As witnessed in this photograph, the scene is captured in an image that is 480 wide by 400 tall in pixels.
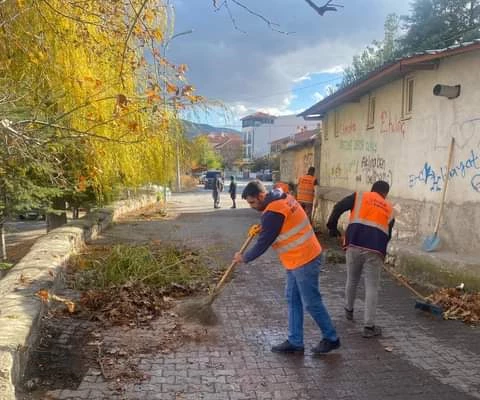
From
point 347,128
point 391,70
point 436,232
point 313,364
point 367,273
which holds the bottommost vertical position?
point 313,364

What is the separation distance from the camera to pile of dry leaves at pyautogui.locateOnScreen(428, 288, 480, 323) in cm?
533

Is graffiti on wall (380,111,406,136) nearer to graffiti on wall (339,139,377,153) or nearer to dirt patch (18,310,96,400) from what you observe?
graffiti on wall (339,139,377,153)

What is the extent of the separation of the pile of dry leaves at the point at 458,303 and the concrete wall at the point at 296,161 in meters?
9.83

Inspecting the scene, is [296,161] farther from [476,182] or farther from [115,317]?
[115,317]

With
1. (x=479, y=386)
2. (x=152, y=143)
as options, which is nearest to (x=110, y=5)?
(x=479, y=386)

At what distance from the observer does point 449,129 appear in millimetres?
7047

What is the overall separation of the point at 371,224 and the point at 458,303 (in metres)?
1.65

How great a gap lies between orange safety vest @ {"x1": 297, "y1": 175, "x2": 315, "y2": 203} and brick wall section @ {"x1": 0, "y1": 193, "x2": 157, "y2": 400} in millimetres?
5360


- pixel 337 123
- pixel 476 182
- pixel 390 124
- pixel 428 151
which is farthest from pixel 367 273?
pixel 337 123

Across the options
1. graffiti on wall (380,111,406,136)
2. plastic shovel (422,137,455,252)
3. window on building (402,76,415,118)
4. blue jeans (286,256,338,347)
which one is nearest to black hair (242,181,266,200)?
blue jeans (286,256,338,347)

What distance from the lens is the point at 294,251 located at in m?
4.32

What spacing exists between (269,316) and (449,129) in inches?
155

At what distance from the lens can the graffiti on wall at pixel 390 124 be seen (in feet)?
28.5

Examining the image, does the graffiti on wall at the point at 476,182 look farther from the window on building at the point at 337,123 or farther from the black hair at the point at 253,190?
the window on building at the point at 337,123
